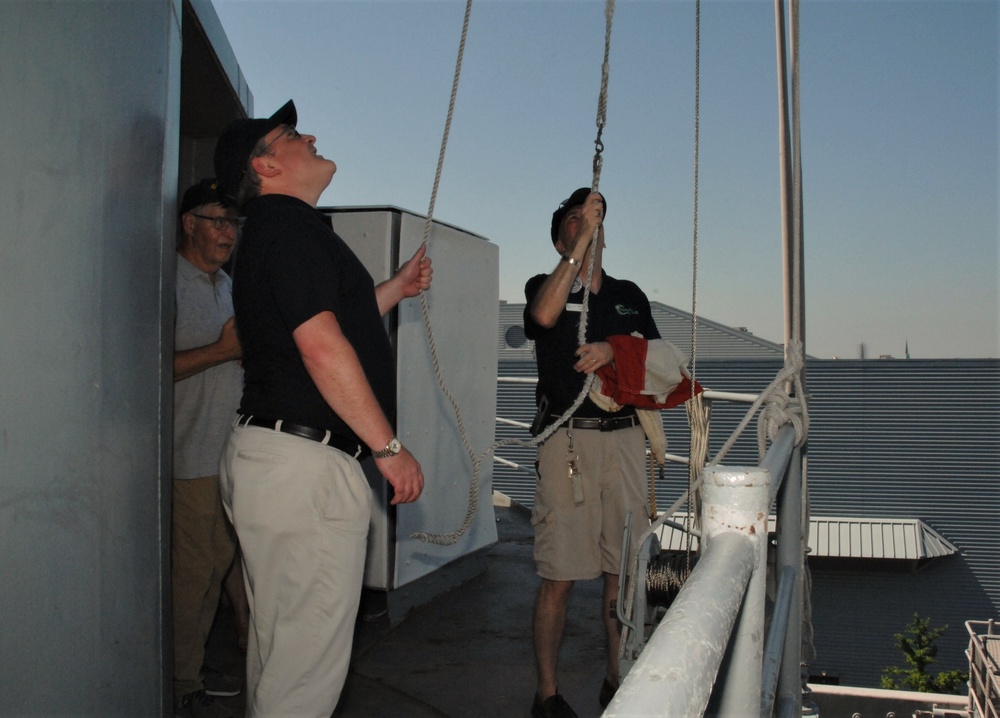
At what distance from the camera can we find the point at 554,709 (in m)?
2.78

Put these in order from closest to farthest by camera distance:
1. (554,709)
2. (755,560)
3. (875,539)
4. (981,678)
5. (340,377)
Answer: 1. (755,560)
2. (340,377)
3. (554,709)
4. (981,678)
5. (875,539)

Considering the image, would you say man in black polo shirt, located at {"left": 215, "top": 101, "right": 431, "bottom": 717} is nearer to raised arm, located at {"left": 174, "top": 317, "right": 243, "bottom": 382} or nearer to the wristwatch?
the wristwatch

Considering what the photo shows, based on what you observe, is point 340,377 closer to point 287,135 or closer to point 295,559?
point 295,559

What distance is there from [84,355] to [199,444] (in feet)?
4.39

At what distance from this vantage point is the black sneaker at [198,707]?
9.07ft

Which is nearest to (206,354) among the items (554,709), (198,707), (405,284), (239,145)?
(405,284)

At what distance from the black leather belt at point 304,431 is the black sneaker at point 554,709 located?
4.17 feet

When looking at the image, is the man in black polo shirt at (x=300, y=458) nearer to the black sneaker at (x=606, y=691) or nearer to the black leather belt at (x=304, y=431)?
the black leather belt at (x=304, y=431)

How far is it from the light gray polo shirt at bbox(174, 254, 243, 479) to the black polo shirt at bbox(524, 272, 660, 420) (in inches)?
39.6

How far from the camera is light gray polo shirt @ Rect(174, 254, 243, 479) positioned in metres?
2.82

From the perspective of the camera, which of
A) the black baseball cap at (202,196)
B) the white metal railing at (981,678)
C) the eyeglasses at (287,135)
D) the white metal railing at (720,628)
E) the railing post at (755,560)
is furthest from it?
the white metal railing at (981,678)

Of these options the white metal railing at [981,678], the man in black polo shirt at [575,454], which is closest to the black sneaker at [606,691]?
the man in black polo shirt at [575,454]

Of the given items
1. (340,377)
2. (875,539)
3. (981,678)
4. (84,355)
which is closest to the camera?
(84,355)

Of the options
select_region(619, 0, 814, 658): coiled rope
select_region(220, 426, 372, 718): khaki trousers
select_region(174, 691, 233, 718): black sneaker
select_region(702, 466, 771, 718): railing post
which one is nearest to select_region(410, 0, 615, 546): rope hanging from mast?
select_region(619, 0, 814, 658): coiled rope
